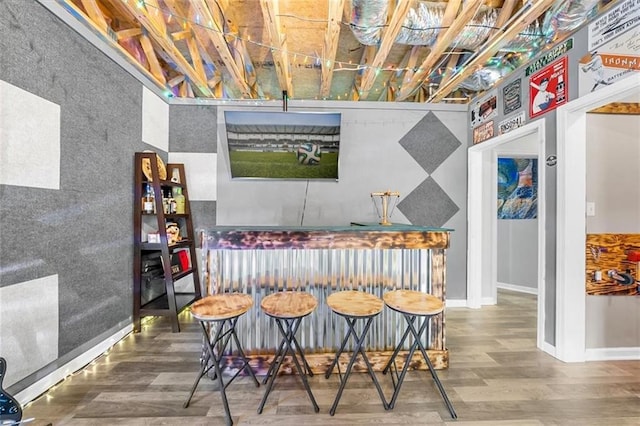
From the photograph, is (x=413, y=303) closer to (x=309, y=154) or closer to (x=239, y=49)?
(x=309, y=154)

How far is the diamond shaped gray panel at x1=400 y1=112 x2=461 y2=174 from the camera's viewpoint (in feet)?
11.9

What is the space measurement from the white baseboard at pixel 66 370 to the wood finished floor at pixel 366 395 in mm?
48

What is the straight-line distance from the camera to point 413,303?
67.4 inches

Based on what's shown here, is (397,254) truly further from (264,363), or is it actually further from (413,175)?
(413,175)

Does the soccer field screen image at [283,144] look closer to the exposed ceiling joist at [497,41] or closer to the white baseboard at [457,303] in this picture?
the exposed ceiling joist at [497,41]

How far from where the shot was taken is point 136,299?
9.32 feet

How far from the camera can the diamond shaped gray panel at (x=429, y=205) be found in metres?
3.63

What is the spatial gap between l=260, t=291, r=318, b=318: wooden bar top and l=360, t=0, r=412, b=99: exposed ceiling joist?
7.20ft

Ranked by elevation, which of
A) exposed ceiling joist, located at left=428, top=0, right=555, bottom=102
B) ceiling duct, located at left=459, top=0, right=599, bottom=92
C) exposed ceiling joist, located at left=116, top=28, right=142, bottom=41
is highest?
exposed ceiling joist, located at left=116, top=28, right=142, bottom=41

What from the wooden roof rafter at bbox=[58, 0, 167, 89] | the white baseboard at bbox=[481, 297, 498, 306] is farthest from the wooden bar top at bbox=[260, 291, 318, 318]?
the white baseboard at bbox=[481, 297, 498, 306]

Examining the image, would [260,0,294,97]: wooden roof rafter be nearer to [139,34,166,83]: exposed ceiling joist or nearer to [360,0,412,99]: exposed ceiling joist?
[360,0,412,99]: exposed ceiling joist

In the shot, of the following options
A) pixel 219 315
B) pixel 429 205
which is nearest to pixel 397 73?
pixel 429 205

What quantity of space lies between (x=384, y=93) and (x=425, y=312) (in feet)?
11.3

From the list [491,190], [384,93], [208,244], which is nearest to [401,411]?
[208,244]
